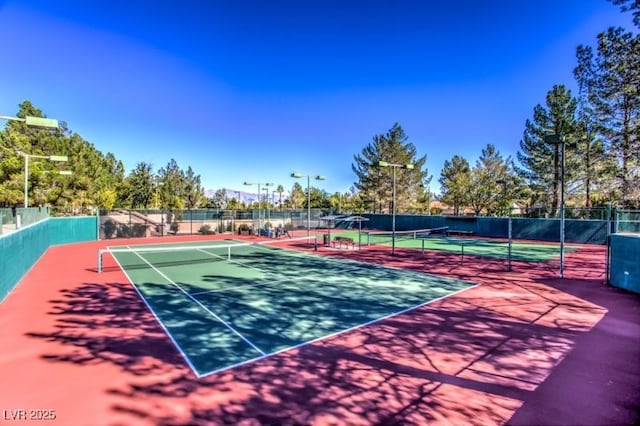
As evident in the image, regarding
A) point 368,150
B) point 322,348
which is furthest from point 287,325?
point 368,150

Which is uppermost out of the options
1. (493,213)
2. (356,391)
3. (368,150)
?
(368,150)

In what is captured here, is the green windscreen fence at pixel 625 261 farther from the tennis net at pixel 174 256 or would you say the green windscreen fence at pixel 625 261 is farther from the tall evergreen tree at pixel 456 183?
the tall evergreen tree at pixel 456 183

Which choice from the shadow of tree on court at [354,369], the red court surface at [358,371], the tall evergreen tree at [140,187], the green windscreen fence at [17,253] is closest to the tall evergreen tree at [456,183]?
the red court surface at [358,371]

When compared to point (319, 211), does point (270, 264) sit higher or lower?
lower

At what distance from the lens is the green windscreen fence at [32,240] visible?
10.6 m

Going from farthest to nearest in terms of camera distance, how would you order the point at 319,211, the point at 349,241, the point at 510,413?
the point at 319,211
the point at 349,241
the point at 510,413

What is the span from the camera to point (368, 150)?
46.5 metres

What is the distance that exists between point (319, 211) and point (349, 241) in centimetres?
2163

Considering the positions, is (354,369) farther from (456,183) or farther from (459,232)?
(456,183)

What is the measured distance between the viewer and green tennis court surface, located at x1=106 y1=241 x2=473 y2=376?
280 inches

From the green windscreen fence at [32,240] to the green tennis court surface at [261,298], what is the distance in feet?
12.3

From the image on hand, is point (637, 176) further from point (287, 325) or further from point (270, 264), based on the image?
point (287, 325)

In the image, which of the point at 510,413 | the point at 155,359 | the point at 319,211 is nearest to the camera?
the point at 510,413

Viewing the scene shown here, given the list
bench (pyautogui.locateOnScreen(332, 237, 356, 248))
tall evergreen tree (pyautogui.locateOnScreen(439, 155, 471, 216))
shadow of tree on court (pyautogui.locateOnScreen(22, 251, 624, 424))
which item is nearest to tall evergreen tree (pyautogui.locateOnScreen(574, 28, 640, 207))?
shadow of tree on court (pyautogui.locateOnScreen(22, 251, 624, 424))
